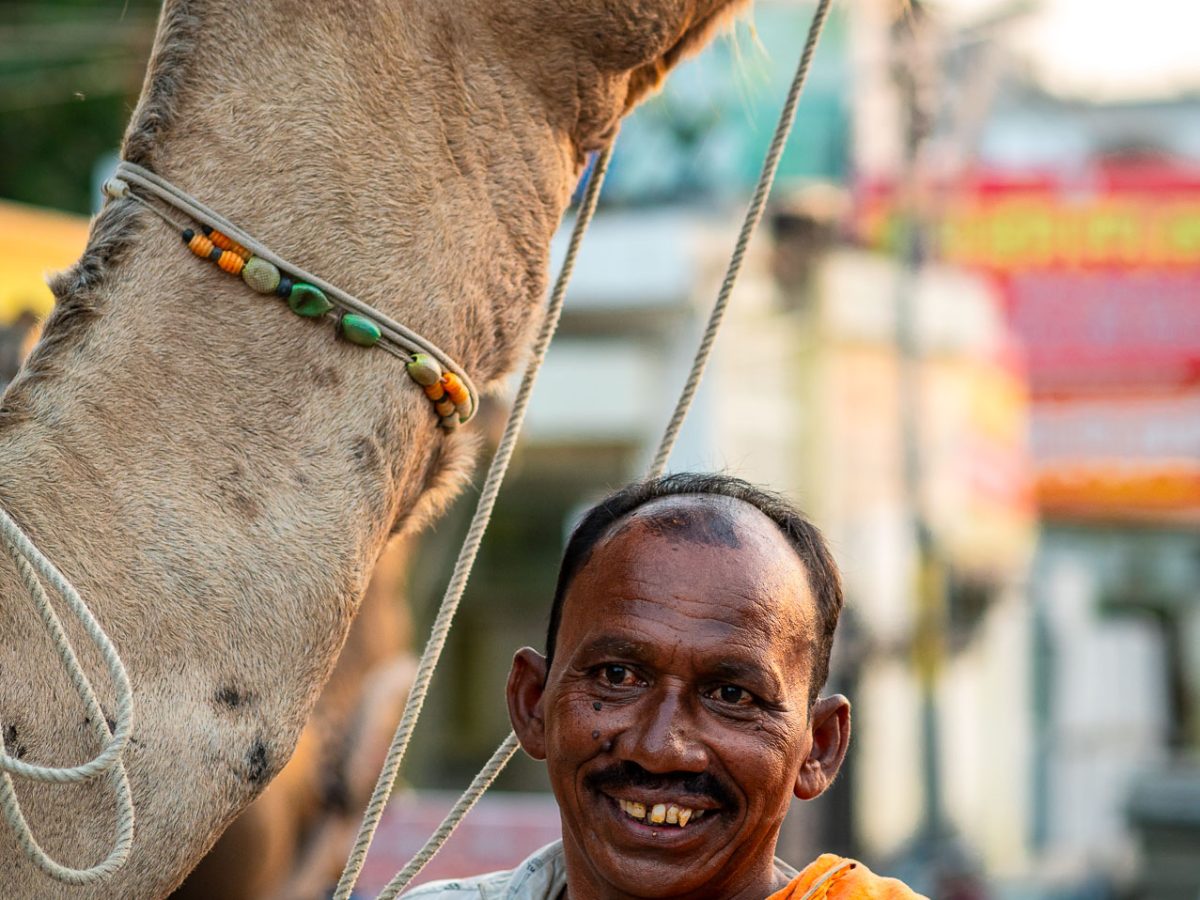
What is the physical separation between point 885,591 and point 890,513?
62 centimetres

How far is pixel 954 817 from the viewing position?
14.0 meters

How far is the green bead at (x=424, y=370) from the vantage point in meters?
1.88

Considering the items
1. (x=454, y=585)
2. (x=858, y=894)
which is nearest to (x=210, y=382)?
(x=454, y=585)

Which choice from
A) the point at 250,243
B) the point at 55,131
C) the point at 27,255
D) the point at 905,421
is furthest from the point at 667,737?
the point at 55,131

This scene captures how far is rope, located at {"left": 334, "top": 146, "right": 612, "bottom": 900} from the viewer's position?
6.64 feet

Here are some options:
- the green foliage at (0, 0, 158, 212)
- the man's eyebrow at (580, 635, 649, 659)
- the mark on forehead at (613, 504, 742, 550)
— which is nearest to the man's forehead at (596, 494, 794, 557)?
the mark on forehead at (613, 504, 742, 550)

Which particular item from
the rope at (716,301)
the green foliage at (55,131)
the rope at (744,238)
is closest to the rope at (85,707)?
the rope at (716,301)

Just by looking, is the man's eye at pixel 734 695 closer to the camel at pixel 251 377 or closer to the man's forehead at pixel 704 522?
the man's forehead at pixel 704 522

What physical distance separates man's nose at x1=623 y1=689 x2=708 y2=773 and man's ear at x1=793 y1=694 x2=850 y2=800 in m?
0.20

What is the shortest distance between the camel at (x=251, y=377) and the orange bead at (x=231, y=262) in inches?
0.9

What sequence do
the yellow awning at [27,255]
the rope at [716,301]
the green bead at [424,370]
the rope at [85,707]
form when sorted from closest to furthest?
the rope at [85,707] < the green bead at [424,370] < the rope at [716,301] < the yellow awning at [27,255]

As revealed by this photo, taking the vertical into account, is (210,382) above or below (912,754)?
below

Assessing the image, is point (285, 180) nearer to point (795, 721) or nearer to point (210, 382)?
point (210, 382)

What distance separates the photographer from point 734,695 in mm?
1825
